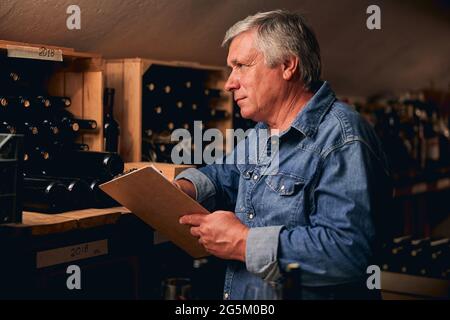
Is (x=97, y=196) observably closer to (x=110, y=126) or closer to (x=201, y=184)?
(x=201, y=184)

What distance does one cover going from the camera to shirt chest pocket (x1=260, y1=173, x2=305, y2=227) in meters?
2.06

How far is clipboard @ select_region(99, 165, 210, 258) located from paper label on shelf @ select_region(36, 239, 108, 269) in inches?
20.2

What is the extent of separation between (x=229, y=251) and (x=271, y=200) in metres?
0.23

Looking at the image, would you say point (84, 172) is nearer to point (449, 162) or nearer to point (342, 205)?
point (342, 205)

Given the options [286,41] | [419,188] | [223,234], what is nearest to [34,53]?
[286,41]

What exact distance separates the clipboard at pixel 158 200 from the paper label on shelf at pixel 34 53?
35.8 inches

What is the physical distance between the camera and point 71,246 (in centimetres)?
269

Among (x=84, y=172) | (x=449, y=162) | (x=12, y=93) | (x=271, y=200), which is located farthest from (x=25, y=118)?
(x=449, y=162)

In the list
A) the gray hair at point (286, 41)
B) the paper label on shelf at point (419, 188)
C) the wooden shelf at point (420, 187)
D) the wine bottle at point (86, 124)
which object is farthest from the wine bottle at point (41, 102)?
the paper label on shelf at point (419, 188)

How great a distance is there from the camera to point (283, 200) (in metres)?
2.10

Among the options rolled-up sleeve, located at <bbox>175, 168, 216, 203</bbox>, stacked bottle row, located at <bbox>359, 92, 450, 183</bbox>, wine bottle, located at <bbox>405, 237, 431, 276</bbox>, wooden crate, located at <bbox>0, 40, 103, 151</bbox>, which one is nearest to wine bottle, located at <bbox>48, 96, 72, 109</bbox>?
wooden crate, located at <bbox>0, 40, 103, 151</bbox>

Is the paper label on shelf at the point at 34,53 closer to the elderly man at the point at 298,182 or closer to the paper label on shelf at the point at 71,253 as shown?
the paper label on shelf at the point at 71,253

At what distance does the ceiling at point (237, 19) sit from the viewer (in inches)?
128

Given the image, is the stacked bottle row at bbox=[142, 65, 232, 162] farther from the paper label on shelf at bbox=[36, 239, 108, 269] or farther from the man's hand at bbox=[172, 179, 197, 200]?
the man's hand at bbox=[172, 179, 197, 200]
